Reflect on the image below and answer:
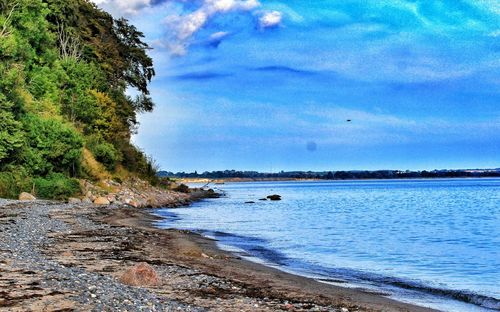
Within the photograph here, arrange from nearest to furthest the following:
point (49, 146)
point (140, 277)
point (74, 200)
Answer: point (140, 277), point (74, 200), point (49, 146)

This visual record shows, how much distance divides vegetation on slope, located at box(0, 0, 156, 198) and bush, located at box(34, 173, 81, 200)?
0.07 m

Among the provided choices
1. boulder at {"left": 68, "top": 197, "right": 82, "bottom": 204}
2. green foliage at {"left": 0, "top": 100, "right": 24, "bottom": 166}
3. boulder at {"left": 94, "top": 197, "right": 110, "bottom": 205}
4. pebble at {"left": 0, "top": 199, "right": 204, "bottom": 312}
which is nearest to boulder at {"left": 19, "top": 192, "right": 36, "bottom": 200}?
green foliage at {"left": 0, "top": 100, "right": 24, "bottom": 166}

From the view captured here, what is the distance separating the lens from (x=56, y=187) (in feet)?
125

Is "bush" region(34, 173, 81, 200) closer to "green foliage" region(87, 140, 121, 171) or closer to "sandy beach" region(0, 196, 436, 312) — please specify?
"green foliage" region(87, 140, 121, 171)

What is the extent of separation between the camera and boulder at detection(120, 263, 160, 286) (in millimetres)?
10797

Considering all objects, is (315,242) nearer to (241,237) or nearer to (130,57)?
(241,237)

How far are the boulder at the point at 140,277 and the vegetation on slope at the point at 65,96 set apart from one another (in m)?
24.9

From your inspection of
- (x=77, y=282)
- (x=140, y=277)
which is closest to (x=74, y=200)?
(x=140, y=277)

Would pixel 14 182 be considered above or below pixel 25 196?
above

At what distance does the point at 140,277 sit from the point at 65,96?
142 feet

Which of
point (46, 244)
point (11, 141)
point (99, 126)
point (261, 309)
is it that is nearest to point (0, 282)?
point (261, 309)

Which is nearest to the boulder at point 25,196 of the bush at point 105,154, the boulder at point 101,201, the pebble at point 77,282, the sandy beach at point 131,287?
the boulder at point 101,201

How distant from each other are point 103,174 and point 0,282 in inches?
1601

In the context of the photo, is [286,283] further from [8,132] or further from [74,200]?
[74,200]
